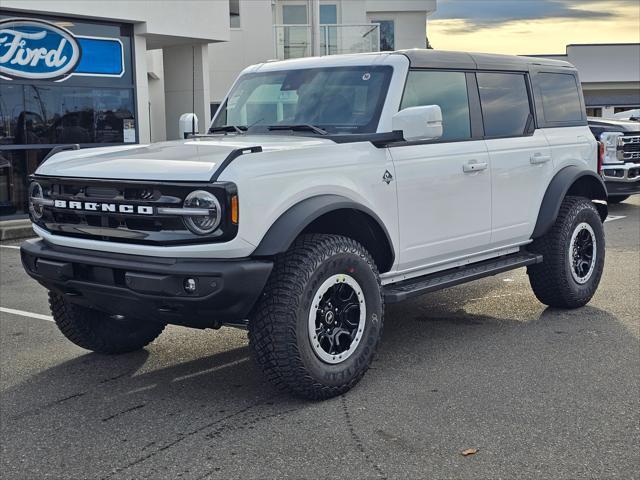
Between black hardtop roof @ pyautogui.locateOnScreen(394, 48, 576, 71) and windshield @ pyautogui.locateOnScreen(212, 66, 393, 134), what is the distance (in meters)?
0.28

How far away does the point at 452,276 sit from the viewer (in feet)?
19.3

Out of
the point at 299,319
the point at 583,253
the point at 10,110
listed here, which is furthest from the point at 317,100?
the point at 10,110

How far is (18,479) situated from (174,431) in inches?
32.4

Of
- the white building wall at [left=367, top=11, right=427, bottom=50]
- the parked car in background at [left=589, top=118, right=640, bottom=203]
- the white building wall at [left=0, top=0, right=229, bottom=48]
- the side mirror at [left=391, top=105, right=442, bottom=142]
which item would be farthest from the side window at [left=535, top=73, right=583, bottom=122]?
the white building wall at [left=367, top=11, right=427, bottom=50]

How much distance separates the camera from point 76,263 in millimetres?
4801

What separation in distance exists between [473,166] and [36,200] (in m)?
2.89

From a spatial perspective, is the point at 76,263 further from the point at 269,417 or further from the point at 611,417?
the point at 611,417

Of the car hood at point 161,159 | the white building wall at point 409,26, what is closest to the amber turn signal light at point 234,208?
the car hood at point 161,159

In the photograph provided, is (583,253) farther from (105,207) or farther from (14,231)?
(14,231)

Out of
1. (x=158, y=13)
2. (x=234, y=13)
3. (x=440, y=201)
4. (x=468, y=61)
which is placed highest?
(x=234, y=13)

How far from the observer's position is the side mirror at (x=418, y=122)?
5.10 metres

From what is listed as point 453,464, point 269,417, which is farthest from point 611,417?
point 269,417

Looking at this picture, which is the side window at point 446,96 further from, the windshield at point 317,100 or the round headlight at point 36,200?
the round headlight at point 36,200

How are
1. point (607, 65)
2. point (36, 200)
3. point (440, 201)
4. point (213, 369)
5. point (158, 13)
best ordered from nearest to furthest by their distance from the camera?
point (36, 200) < point (213, 369) < point (440, 201) < point (158, 13) < point (607, 65)
